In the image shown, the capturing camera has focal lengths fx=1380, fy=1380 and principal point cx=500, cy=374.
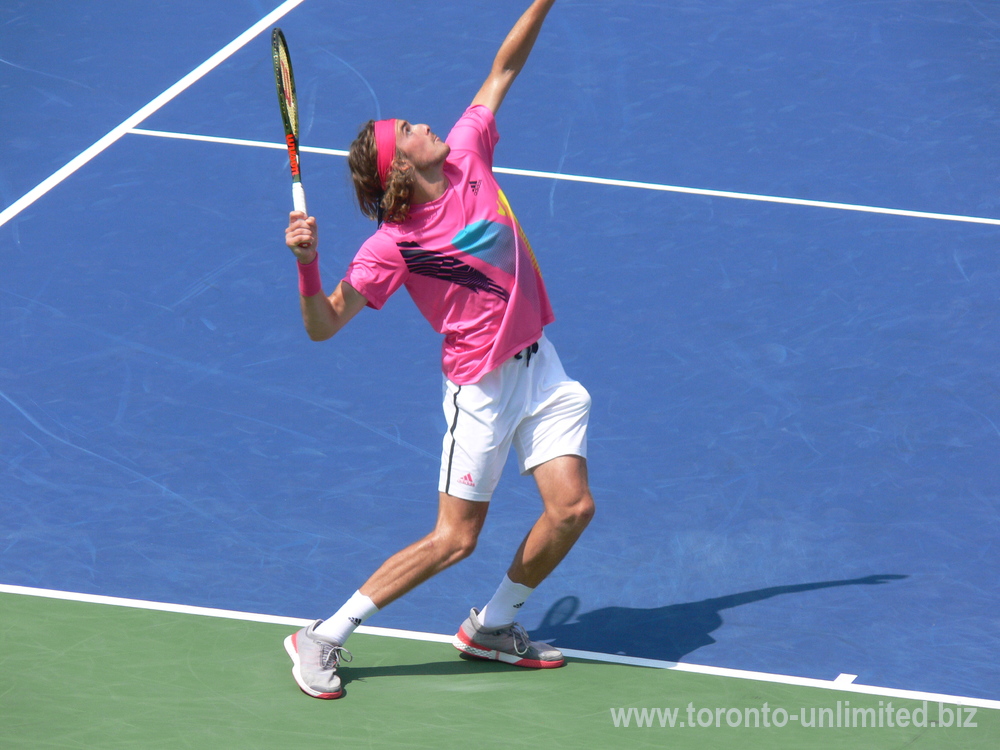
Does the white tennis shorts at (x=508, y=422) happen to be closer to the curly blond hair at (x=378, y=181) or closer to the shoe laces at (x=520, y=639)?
the shoe laces at (x=520, y=639)

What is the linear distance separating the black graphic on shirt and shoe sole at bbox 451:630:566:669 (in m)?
1.40

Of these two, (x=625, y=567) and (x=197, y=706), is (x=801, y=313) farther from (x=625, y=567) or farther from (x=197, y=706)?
(x=197, y=706)

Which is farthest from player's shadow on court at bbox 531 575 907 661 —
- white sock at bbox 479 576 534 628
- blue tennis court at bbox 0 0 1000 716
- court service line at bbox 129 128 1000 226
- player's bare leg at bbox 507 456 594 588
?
court service line at bbox 129 128 1000 226

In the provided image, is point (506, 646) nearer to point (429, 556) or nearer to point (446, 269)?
point (429, 556)

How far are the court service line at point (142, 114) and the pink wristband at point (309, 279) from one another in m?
4.76

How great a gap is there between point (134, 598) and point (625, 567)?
2.14 meters

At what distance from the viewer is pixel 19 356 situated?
24.8 feet

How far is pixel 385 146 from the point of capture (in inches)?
201

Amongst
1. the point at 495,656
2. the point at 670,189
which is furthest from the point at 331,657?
the point at 670,189

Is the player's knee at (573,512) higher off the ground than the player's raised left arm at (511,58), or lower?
lower

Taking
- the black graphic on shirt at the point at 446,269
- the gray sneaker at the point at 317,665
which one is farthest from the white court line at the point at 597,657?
the black graphic on shirt at the point at 446,269

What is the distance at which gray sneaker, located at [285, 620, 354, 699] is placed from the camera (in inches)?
204

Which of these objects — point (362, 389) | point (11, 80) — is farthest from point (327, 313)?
point (11, 80)

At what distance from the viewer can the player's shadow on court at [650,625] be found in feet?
18.6
